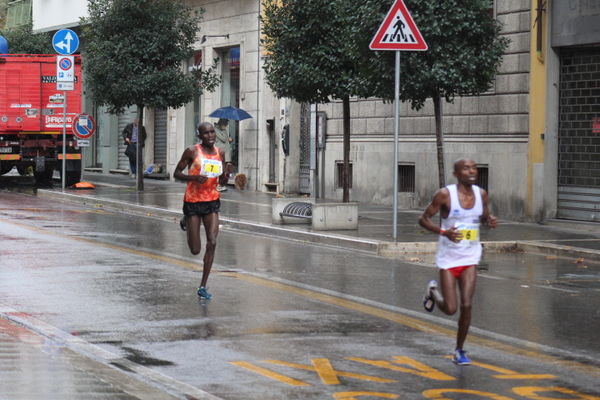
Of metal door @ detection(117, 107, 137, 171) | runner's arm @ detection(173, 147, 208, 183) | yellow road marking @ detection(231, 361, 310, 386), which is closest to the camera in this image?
yellow road marking @ detection(231, 361, 310, 386)

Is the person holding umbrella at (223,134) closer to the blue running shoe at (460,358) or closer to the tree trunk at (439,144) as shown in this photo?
the tree trunk at (439,144)

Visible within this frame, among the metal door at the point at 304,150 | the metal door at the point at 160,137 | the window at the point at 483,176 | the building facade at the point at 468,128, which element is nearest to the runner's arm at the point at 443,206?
the building facade at the point at 468,128

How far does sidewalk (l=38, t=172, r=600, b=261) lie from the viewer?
57.8 ft

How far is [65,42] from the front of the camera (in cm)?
3030

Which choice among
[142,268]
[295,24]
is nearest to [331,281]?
[142,268]

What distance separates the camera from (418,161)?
26.2 meters

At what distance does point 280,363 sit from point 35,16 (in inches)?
1750

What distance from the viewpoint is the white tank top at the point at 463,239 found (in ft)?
29.1

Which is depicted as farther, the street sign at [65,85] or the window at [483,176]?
the street sign at [65,85]

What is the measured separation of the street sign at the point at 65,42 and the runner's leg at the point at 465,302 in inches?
889

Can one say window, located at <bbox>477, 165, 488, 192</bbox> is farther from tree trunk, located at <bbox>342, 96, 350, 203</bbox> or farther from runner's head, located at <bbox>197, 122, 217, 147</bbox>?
runner's head, located at <bbox>197, 122, 217, 147</bbox>

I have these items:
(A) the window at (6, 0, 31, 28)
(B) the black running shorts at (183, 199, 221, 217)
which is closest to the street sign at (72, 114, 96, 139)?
(B) the black running shorts at (183, 199, 221, 217)

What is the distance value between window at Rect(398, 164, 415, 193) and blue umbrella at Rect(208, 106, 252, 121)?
7.45 metres

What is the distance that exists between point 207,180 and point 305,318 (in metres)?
2.30
